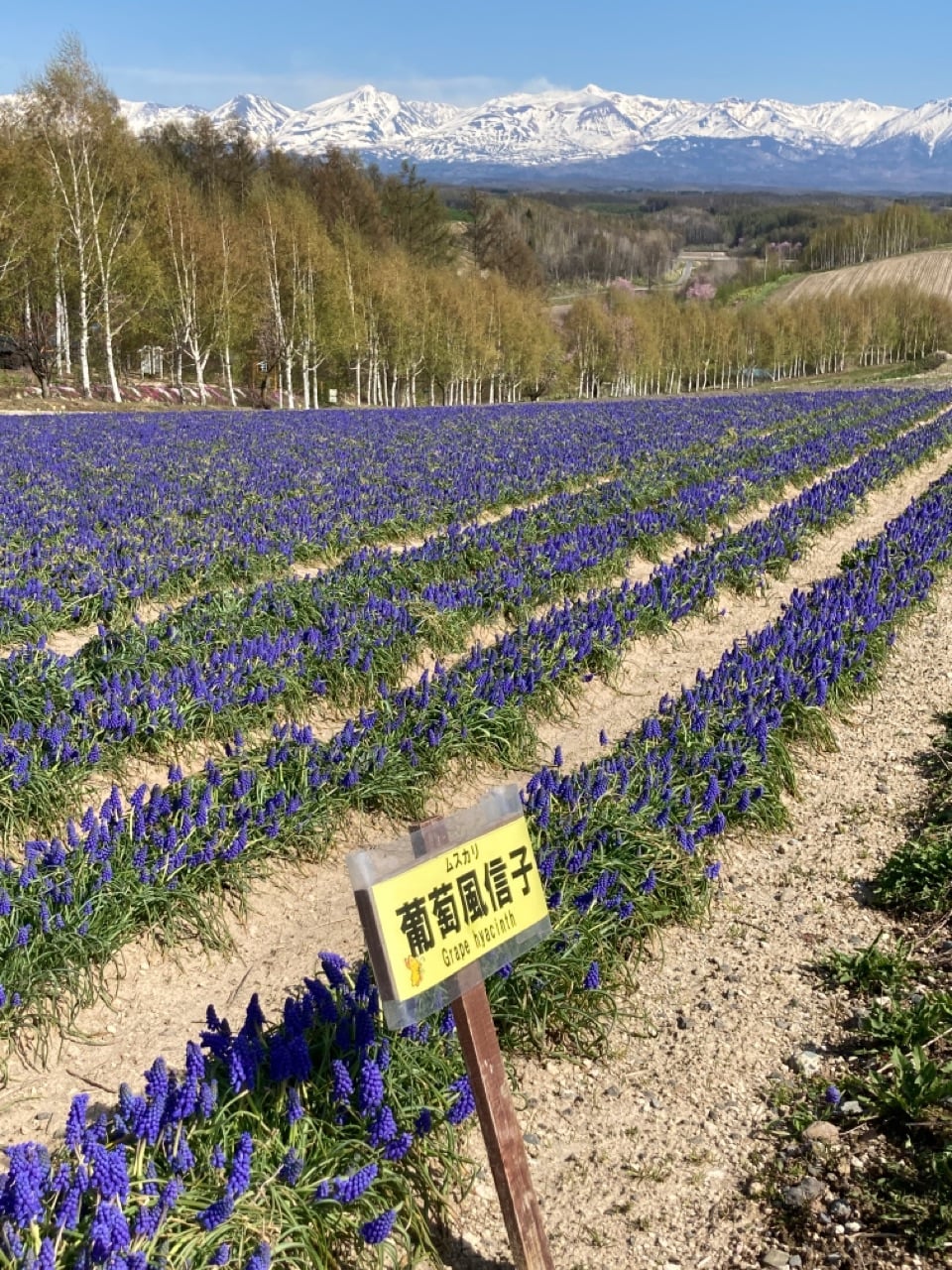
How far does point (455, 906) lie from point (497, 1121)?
71cm

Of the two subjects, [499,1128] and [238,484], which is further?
[238,484]

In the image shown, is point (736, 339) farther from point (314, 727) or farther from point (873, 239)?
point (314, 727)

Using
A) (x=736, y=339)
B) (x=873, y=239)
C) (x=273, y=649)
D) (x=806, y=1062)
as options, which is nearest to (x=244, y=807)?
(x=273, y=649)

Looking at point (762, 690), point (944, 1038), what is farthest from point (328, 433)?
point (944, 1038)

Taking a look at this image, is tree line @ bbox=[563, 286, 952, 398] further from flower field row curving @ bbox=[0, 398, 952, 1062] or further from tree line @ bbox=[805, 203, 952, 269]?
flower field row curving @ bbox=[0, 398, 952, 1062]

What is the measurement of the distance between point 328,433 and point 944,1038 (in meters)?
26.4

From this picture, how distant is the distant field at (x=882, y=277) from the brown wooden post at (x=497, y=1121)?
498ft

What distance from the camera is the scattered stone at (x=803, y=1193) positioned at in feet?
11.4

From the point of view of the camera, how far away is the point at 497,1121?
9.59 feet

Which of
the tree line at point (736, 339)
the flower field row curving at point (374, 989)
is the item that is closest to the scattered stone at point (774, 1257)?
the flower field row curving at point (374, 989)

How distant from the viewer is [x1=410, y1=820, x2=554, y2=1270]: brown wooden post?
9.48 feet

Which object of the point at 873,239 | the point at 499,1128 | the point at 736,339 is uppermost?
the point at 873,239

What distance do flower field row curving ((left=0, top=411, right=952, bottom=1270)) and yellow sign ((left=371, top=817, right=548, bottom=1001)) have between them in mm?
769

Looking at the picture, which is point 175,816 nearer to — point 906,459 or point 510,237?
point 906,459
